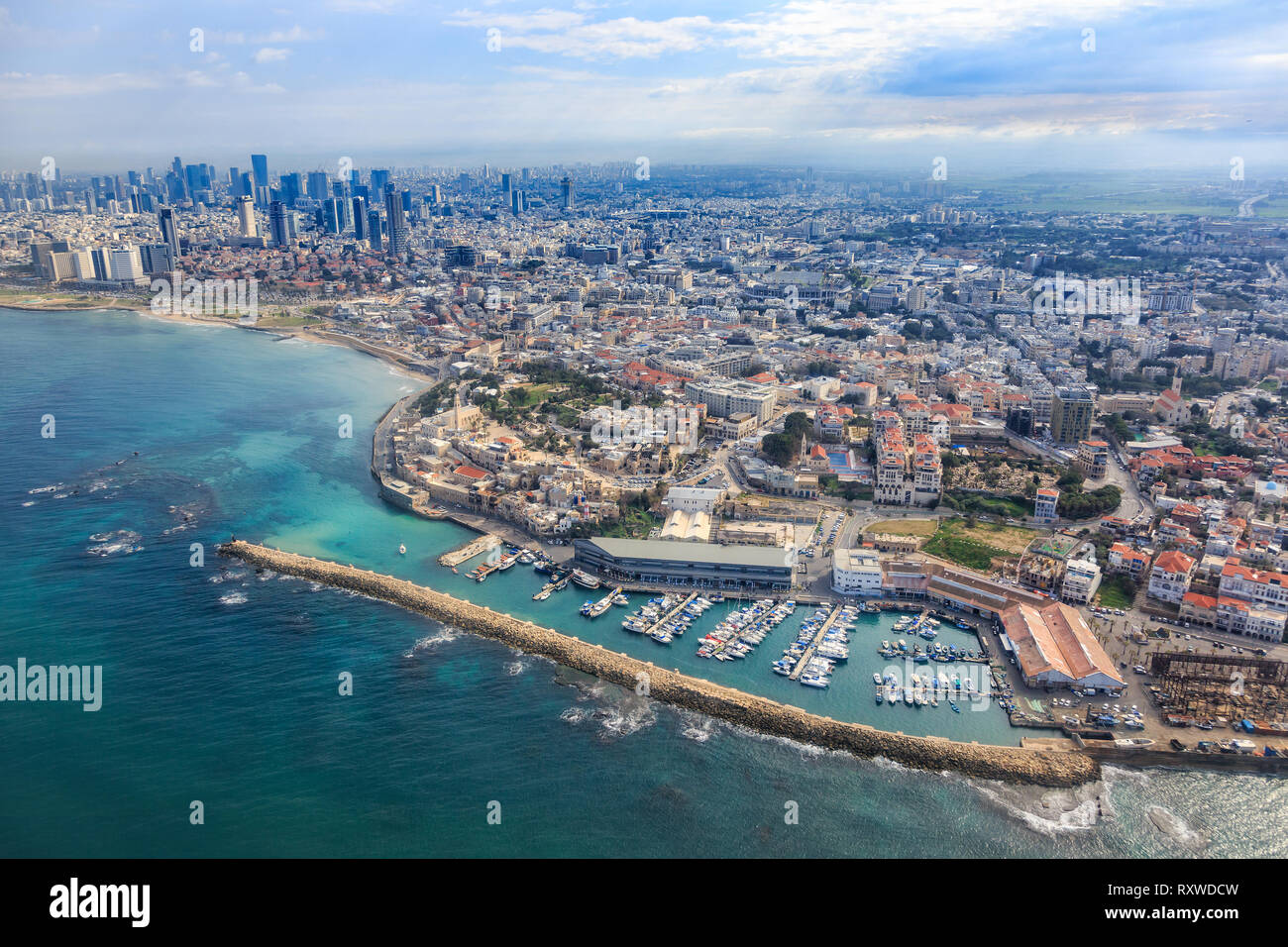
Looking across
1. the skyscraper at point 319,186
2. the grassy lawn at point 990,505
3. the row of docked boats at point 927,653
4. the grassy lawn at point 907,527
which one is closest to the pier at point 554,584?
the row of docked boats at point 927,653

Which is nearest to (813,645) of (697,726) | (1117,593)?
(697,726)

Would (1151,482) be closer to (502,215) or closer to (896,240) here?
(896,240)

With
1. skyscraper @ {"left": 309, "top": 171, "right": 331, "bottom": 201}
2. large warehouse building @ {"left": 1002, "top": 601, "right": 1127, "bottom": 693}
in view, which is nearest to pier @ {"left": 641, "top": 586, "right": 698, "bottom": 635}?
large warehouse building @ {"left": 1002, "top": 601, "right": 1127, "bottom": 693}

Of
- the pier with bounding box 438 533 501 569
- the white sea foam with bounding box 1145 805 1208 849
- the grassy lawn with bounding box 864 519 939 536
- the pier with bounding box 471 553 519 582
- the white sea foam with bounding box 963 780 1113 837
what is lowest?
the white sea foam with bounding box 1145 805 1208 849

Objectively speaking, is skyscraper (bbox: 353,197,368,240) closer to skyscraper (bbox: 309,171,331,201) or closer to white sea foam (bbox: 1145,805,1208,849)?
skyscraper (bbox: 309,171,331,201)

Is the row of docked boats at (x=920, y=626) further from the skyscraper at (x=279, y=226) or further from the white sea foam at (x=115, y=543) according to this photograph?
the skyscraper at (x=279, y=226)

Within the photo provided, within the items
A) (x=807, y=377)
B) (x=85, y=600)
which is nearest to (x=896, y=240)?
(x=807, y=377)

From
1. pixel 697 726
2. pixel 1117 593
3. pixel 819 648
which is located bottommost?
pixel 697 726

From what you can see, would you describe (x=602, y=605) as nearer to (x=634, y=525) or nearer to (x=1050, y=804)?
(x=634, y=525)
